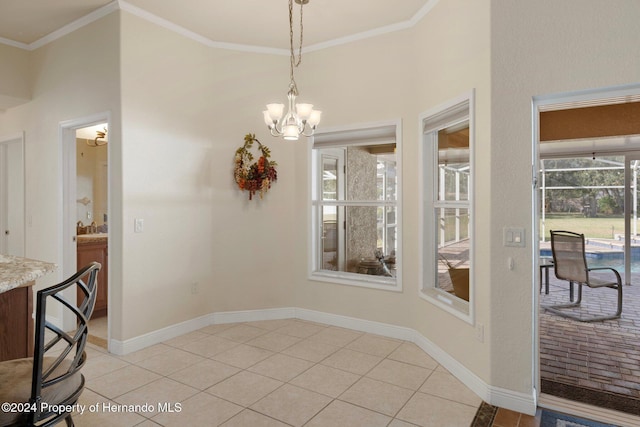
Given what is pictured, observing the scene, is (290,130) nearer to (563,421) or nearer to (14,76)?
(563,421)

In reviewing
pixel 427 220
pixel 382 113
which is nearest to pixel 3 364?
pixel 427 220

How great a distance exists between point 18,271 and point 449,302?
9.37 ft

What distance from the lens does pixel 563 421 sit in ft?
7.77

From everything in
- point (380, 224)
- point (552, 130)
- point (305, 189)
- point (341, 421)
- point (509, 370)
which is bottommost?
point (341, 421)

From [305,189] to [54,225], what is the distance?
8.71ft

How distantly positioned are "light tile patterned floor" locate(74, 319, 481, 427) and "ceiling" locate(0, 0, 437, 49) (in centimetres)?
306

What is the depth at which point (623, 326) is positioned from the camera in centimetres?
417

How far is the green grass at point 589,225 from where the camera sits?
6332 millimetres

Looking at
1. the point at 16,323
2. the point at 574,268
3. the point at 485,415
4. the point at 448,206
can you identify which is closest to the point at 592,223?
the point at 574,268

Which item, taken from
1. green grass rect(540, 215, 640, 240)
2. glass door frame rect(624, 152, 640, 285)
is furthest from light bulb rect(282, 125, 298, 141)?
green grass rect(540, 215, 640, 240)

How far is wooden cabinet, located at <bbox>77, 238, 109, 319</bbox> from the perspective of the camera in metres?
4.26

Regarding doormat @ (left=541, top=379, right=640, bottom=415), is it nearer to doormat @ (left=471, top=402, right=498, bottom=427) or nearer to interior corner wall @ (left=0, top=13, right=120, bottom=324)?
doormat @ (left=471, top=402, right=498, bottom=427)

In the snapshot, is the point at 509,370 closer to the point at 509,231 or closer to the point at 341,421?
the point at 509,231

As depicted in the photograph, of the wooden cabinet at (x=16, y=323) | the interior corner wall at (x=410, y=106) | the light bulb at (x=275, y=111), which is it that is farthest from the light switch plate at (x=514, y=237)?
the wooden cabinet at (x=16, y=323)
